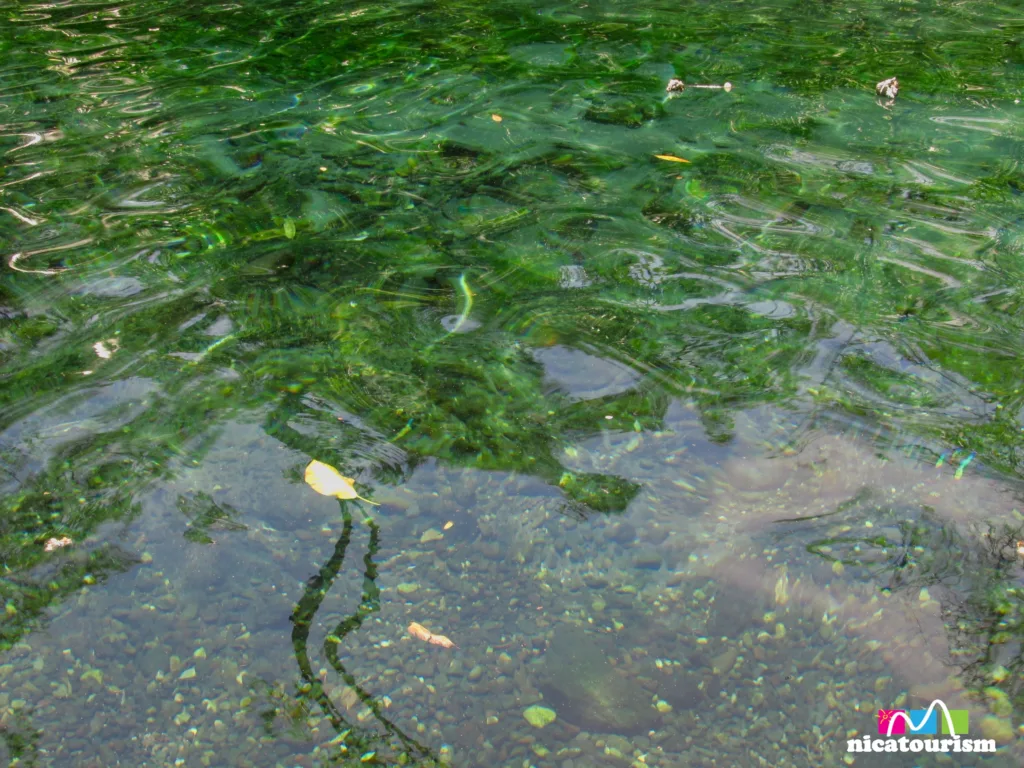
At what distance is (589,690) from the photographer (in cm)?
220

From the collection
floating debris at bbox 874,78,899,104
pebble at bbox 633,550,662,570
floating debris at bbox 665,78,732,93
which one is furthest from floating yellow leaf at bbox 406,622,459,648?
floating debris at bbox 874,78,899,104

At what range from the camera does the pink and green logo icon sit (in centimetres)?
207

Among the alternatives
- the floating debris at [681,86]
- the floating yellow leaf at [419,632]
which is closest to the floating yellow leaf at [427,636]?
the floating yellow leaf at [419,632]

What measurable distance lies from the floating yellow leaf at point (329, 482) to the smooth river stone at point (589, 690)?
74cm

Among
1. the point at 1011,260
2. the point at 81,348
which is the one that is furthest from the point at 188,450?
the point at 1011,260

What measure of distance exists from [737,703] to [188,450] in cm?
180

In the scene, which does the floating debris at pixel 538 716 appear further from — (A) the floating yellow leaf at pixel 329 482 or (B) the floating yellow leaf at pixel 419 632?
(A) the floating yellow leaf at pixel 329 482

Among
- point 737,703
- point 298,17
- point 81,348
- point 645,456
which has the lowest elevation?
point 737,703

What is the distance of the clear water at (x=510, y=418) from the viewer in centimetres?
218

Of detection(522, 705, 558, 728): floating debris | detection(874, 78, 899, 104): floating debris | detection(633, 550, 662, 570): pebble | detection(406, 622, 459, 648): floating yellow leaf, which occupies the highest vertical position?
detection(874, 78, 899, 104): floating debris

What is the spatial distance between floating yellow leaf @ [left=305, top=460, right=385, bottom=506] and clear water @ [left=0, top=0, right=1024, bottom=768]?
0.03m

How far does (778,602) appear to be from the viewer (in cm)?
235

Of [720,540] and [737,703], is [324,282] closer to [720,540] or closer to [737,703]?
[720,540]

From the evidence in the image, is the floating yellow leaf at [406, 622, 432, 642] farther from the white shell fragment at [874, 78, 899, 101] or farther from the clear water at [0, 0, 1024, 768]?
the white shell fragment at [874, 78, 899, 101]
